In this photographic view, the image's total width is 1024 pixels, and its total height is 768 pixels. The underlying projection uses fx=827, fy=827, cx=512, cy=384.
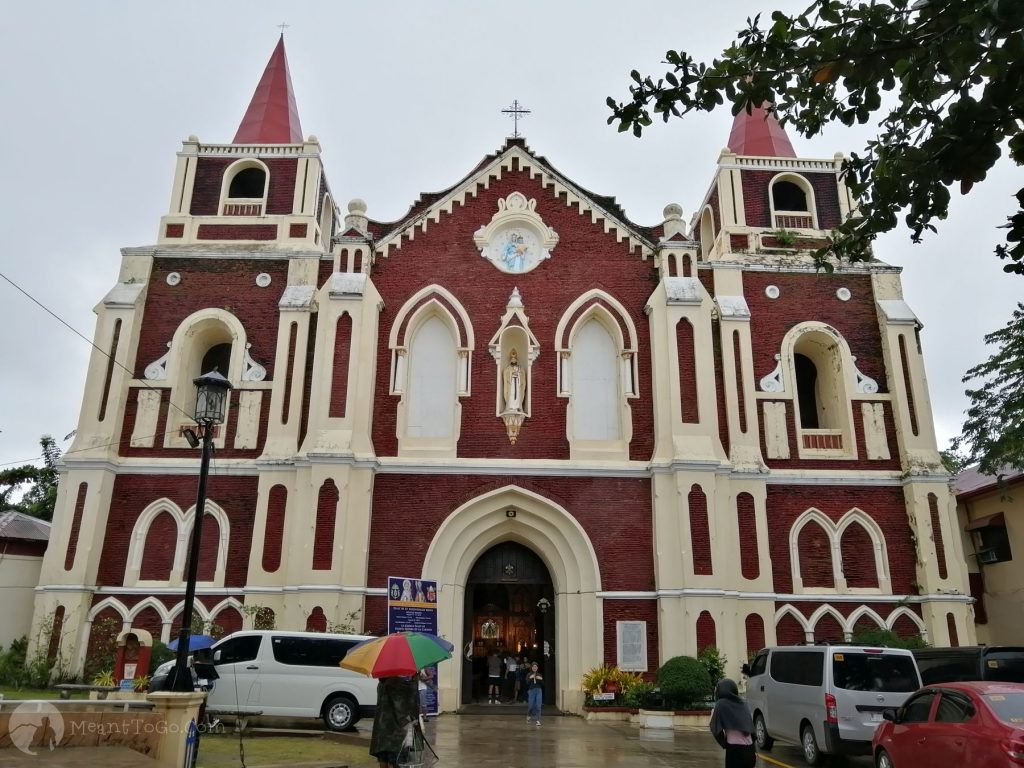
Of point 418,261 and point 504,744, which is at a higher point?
point 418,261

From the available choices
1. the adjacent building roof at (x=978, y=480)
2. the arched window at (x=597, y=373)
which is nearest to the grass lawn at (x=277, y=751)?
the arched window at (x=597, y=373)

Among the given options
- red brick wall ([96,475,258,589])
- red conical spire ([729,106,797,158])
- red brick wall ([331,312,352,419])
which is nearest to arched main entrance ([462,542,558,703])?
red brick wall ([331,312,352,419])

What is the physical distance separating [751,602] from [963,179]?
15125mm

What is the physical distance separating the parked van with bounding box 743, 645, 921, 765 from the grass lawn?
6772mm

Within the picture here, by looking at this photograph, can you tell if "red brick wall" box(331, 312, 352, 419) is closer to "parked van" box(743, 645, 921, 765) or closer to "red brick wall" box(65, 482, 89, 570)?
"red brick wall" box(65, 482, 89, 570)

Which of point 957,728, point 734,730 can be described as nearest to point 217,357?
point 734,730

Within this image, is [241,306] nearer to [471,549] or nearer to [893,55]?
[471,549]

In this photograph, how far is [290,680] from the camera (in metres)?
15.4

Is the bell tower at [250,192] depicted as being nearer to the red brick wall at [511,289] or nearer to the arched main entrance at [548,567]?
the red brick wall at [511,289]

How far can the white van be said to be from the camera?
50.1ft

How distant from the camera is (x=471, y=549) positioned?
2083 cm

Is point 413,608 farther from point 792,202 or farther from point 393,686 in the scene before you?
point 792,202

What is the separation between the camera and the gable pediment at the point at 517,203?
902 inches

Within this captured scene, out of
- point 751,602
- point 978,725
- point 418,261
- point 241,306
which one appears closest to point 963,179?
point 978,725
